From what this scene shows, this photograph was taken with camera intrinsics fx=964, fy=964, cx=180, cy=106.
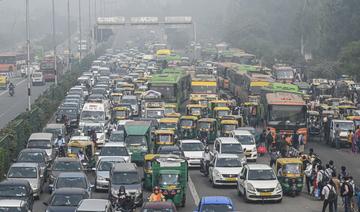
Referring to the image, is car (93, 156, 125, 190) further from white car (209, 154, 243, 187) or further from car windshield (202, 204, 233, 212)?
car windshield (202, 204, 233, 212)

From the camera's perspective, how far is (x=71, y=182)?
3378cm

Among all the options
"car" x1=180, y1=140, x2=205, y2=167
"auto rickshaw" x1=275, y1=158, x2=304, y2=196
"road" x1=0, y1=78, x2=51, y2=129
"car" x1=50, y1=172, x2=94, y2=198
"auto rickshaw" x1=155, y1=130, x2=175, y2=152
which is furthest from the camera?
"road" x1=0, y1=78, x2=51, y2=129

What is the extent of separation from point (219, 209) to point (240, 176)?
27.1ft

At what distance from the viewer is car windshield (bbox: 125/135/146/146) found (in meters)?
46.5

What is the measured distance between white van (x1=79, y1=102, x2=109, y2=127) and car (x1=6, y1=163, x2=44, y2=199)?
1973 centimetres

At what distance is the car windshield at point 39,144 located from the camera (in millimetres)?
45531

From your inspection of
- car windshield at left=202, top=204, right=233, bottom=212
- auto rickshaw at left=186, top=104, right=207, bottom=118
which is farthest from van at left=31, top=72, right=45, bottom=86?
car windshield at left=202, top=204, right=233, bottom=212

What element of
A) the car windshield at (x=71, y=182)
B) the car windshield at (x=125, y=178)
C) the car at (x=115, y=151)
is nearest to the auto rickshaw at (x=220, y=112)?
the car at (x=115, y=151)

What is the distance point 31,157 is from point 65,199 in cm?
1071

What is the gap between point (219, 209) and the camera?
28.5m

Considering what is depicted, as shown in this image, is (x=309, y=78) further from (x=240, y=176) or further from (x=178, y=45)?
(x=178, y=45)

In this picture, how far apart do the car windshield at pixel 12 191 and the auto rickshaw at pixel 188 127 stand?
23324 millimetres

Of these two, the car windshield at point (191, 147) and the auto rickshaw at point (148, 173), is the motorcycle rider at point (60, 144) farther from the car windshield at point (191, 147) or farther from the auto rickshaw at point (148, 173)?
the auto rickshaw at point (148, 173)

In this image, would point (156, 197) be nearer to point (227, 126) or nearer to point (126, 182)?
point (126, 182)
